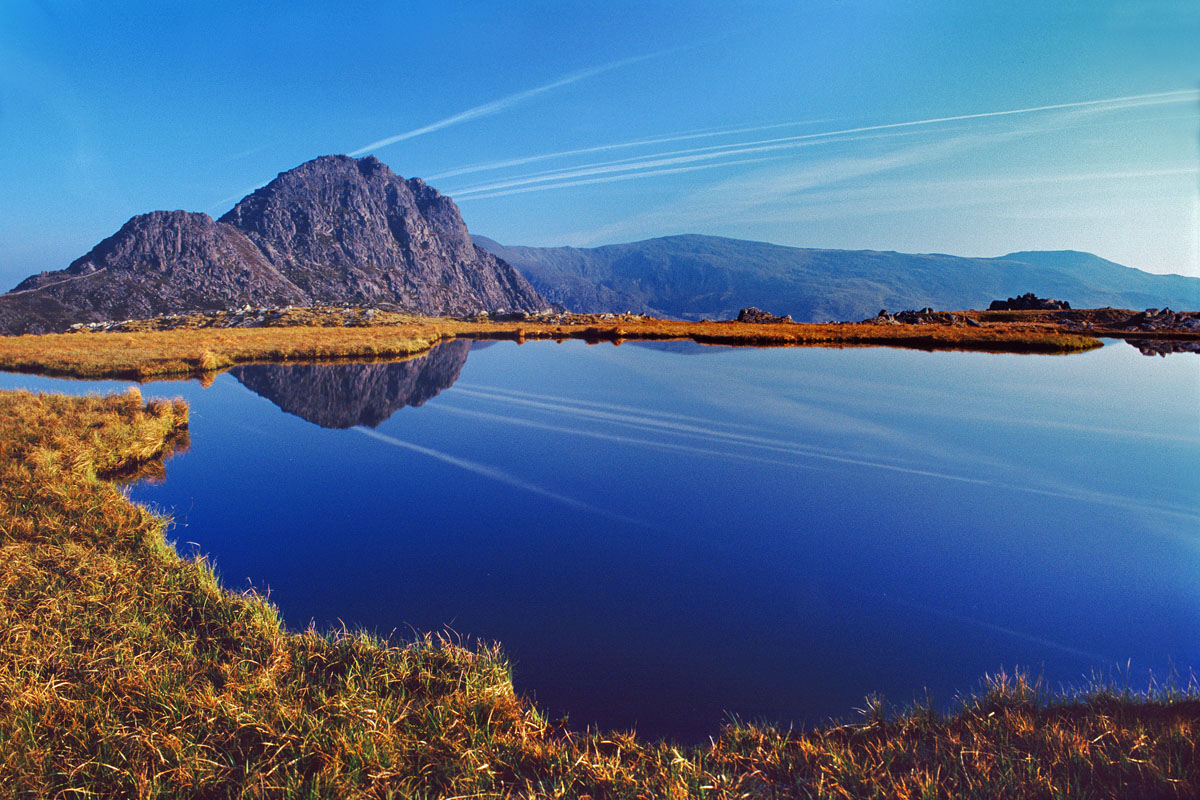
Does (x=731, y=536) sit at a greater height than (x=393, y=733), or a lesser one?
lesser

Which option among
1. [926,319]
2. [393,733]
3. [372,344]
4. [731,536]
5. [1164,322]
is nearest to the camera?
[393,733]

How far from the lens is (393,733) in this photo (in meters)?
5.62

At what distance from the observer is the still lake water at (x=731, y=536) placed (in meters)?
7.76

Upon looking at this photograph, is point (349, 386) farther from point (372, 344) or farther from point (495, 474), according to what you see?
point (495, 474)

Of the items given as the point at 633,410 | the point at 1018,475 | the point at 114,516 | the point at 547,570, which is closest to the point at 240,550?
the point at 114,516

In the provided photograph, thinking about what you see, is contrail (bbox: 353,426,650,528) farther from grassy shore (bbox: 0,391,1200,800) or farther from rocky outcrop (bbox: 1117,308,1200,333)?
rocky outcrop (bbox: 1117,308,1200,333)

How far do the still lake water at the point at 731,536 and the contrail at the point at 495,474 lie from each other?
0.12 m

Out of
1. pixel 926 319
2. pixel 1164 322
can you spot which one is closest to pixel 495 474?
pixel 926 319

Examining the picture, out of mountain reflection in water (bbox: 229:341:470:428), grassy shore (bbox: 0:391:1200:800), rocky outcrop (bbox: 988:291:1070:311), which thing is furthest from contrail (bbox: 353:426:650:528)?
rocky outcrop (bbox: 988:291:1070:311)

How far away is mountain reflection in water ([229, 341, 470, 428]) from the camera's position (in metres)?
27.0

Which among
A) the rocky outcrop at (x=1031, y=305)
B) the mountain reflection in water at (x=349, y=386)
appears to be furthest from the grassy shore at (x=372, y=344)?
the rocky outcrop at (x=1031, y=305)

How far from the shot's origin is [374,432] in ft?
75.2

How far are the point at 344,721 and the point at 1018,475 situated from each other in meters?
18.0

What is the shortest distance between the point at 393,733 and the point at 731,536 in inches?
327
